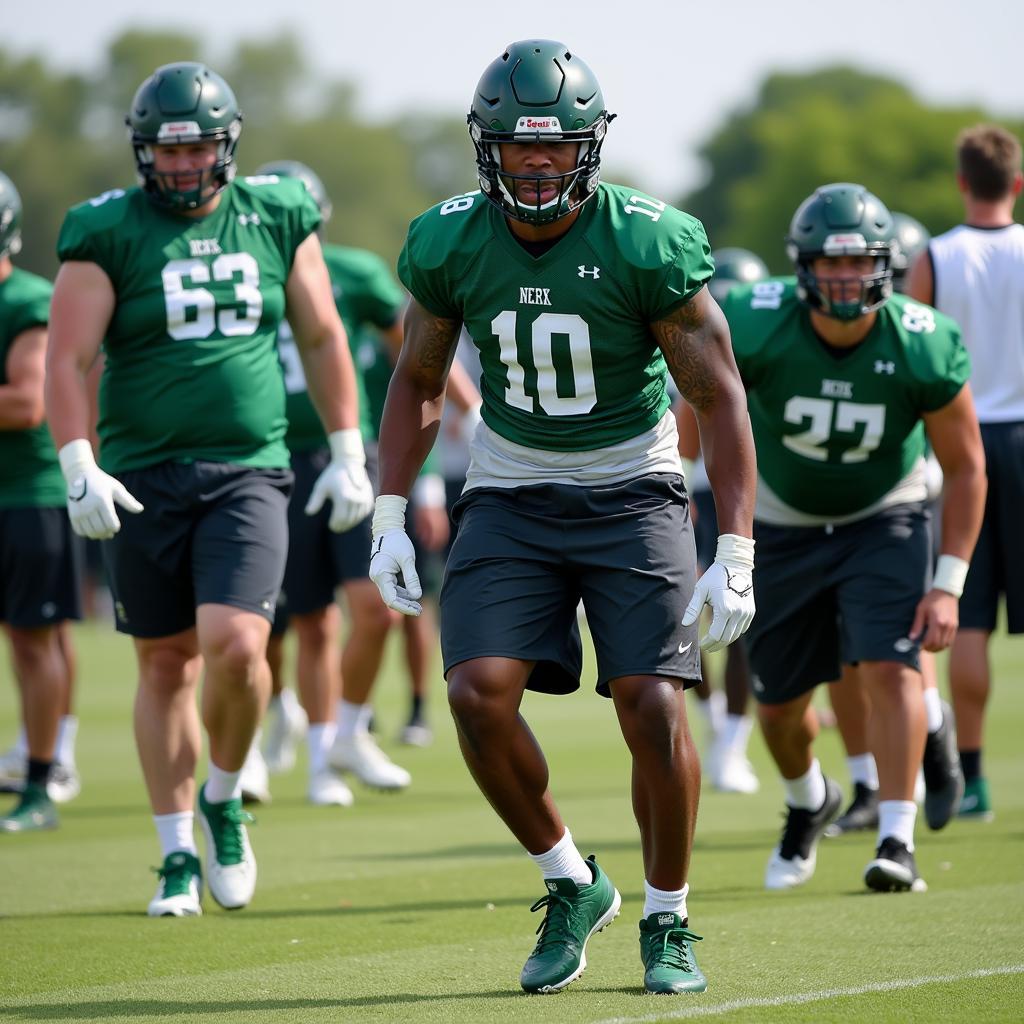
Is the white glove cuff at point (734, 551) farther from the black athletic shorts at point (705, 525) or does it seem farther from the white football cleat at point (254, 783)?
the white football cleat at point (254, 783)

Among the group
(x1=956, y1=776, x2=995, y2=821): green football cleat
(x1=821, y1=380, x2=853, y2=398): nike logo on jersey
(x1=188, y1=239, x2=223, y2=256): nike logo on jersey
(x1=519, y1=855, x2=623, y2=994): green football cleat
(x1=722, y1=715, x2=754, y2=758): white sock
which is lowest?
(x1=722, y1=715, x2=754, y2=758): white sock

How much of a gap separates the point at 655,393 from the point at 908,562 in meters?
1.69

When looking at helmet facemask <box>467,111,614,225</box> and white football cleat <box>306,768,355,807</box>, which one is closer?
helmet facemask <box>467,111,614,225</box>

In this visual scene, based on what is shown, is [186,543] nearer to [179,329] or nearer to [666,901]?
[179,329]

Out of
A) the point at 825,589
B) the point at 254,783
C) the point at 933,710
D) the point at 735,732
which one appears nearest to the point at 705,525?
the point at 735,732

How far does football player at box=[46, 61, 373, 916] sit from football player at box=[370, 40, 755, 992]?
1105 millimetres

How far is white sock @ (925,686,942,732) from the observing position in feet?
22.4

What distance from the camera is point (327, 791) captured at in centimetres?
854

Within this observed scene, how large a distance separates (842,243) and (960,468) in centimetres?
82

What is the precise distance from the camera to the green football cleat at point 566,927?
14.7 ft

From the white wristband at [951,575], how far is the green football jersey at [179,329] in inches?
85.3

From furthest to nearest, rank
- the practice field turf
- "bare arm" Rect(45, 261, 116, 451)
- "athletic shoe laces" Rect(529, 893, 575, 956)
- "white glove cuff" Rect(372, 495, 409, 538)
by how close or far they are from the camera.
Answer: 1. "bare arm" Rect(45, 261, 116, 451)
2. "white glove cuff" Rect(372, 495, 409, 538)
3. "athletic shoe laces" Rect(529, 893, 575, 956)
4. the practice field turf

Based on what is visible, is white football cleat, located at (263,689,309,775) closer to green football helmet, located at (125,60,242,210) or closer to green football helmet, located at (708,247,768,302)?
green football helmet, located at (708,247,768,302)

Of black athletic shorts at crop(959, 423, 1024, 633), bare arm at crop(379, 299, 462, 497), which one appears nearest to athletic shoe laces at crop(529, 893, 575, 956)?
bare arm at crop(379, 299, 462, 497)
